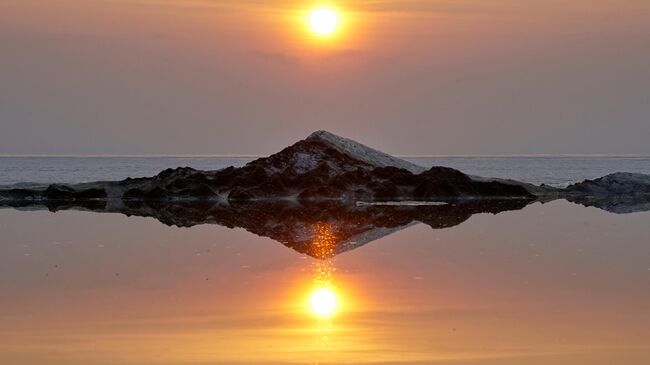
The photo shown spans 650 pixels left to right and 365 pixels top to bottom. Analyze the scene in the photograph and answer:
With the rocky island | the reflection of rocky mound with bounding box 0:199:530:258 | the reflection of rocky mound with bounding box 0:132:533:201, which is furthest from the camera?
the reflection of rocky mound with bounding box 0:132:533:201

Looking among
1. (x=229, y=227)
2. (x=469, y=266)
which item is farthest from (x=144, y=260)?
(x=229, y=227)

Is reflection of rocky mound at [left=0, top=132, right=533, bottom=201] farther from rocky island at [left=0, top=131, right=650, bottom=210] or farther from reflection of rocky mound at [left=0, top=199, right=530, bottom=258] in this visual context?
reflection of rocky mound at [left=0, top=199, right=530, bottom=258]

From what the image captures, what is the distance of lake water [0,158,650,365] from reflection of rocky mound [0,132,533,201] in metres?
13.7

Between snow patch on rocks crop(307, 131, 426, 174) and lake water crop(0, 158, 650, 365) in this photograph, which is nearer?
lake water crop(0, 158, 650, 365)

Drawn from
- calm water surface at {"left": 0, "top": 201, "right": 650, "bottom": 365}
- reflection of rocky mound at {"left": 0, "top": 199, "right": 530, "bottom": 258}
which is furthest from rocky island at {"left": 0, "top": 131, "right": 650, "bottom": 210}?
calm water surface at {"left": 0, "top": 201, "right": 650, "bottom": 365}

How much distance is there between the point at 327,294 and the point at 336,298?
46 cm

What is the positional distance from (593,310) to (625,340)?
2139 millimetres

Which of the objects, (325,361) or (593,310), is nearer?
(325,361)

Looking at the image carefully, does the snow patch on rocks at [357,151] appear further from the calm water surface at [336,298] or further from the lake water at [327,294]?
the calm water surface at [336,298]

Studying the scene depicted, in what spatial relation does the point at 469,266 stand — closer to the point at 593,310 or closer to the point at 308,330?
the point at 593,310

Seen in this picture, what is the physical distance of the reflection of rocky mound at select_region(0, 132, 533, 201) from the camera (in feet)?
143

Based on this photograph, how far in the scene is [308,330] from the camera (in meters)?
13.0

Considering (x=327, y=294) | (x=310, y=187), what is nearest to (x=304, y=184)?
(x=310, y=187)

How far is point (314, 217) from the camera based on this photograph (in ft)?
109
